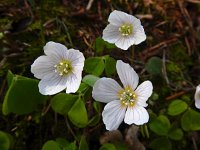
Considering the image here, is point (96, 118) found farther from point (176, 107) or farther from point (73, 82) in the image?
point (176, 107)

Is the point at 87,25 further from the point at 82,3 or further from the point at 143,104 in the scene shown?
the point at 143,104

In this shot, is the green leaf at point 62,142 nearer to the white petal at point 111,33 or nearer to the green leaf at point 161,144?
the green leaf at point 161,144

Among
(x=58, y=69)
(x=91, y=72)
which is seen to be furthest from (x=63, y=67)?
(x=91, y=72)

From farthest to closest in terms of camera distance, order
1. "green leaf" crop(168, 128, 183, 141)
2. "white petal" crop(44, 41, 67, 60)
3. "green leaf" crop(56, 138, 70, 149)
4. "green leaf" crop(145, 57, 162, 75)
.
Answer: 1. "green leaf" crop(145, 57, 162, 75)
2. "green leaf" crop(168, 128, 183, 141)
3. "green leaf" crop(56, 138, 70, 149)
4. "white petal" crop(44, 41, 67, 60)

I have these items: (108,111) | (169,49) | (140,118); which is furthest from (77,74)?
(169,49)

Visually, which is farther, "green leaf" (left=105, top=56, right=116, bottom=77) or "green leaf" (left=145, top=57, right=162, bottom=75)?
"green leaf" (left=145, top=57, right=162, bottom=75)

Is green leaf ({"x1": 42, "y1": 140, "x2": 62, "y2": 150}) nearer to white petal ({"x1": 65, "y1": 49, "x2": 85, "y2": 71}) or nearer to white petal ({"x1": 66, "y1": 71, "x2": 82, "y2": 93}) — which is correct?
white petal ({"x1": 66, "y1": 71, "x2": 82, "y2": 93})

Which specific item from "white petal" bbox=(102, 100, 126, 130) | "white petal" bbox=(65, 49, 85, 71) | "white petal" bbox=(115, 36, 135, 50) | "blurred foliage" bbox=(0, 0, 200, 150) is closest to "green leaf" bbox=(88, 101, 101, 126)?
"blurred foliage" bbox=(0, 0, 200, 150)
